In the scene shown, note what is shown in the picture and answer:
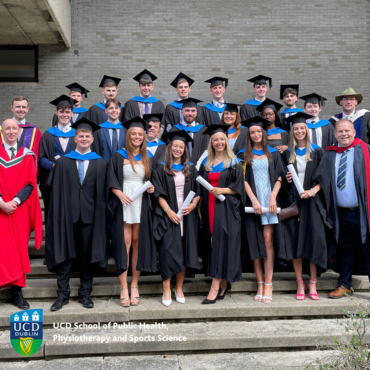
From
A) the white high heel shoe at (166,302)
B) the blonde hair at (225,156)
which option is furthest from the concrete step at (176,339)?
the blonde hair at (225,156)

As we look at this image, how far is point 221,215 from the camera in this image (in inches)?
176

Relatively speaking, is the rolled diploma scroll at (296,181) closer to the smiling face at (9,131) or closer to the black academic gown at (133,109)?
the black academic gown at (133,109)

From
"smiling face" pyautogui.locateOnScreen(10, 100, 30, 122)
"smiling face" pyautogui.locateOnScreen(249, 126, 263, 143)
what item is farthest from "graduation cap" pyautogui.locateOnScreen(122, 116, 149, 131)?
"smiling face" pyautogui.locateOnScreen(10, 100, 30, 122)

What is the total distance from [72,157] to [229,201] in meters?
1.77

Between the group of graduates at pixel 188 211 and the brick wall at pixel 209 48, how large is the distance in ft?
15.4

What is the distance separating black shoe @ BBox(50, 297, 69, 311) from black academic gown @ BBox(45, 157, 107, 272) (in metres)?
0.34

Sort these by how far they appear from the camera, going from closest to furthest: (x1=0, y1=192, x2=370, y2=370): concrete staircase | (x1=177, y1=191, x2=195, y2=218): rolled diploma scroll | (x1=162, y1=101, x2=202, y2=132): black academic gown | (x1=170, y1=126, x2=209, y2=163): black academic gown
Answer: (x1=0, y1=192, x2=370, y2=370): concrete staircase
(x1=177, y1=191, x2=195, y2=218): rolled diploma scroll
(x1=170, y1=126, x2=209, y2=163): black academic gown
(x1=162, y1=101, x2=202, y2=132): black academic gown

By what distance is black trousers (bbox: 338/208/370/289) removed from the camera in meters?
4.64

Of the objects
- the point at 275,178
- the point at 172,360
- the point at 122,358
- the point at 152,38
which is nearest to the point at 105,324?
the point at 122,358

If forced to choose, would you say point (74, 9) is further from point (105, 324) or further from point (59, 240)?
point (105, 324)

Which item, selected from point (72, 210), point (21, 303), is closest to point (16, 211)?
point (72, 210)

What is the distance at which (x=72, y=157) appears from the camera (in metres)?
4.47

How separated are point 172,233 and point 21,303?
68.7 inches

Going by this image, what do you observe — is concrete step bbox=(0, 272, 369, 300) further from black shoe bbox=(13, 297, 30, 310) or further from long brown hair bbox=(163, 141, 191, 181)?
long brown hair bbox=(163, 141, 191, 181)
